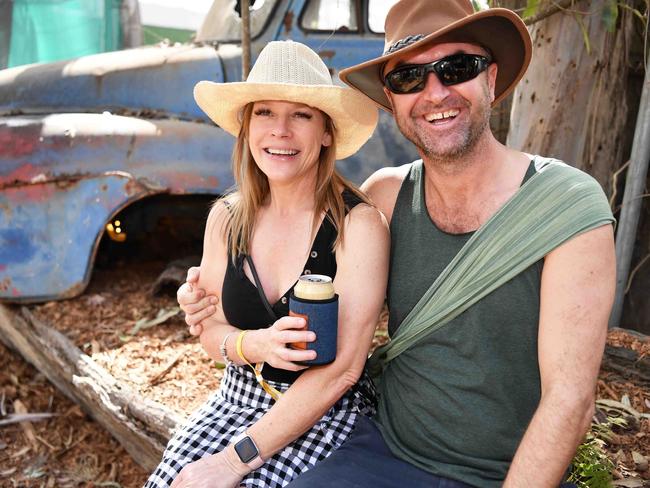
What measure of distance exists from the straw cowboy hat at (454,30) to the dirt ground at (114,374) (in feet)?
6.15

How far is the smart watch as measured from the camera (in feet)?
6.89

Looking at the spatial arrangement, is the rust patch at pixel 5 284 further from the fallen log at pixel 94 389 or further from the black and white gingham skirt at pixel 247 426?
the black and white gingham skirt at pixel 247 426

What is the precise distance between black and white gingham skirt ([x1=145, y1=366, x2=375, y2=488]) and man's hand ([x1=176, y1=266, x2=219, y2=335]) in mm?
225

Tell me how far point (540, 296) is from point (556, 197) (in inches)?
11.4

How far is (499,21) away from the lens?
2.06 meters


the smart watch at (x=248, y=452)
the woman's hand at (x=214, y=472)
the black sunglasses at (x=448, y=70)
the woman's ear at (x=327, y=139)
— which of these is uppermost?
the black sunglasses at (x=448, y=70)

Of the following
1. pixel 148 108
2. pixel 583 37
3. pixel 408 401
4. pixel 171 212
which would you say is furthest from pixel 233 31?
pixel 408 401

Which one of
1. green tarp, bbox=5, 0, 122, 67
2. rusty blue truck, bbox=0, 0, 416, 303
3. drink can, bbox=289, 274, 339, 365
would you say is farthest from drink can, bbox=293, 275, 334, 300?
green tarp, bbox=5, 0, 122, 67

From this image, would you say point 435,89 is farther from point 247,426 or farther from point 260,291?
point 247,426

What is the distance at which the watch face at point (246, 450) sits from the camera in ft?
6.89

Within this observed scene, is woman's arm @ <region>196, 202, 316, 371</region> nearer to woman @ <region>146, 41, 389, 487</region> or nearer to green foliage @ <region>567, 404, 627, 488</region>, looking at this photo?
woman @ <region>146, 41, 389, 487</region>

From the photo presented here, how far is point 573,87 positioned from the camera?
349 cm

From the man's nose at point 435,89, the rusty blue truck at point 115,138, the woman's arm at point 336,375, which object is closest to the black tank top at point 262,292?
the woman's arm at point 336,375

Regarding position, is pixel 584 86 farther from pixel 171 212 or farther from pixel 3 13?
pixel 3 13
